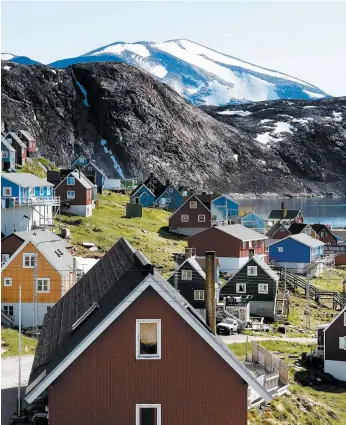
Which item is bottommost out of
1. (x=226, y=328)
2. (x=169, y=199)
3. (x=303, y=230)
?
(x=226, y=328)

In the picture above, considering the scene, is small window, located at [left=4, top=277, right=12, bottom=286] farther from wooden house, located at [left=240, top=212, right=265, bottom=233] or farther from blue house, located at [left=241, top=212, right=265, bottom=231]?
blue house, located at [left=241, top=212, right=265, bottom=231]

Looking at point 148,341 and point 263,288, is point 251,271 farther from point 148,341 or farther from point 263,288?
point 148,341

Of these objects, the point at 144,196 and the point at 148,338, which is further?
the point at 144,196

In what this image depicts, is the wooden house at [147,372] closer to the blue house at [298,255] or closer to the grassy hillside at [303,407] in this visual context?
the grassy hillside at [303,407]

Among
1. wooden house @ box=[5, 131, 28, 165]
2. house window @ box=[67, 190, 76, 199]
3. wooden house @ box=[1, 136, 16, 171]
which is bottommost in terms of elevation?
house window @ box=[67, 190, 76, 199]

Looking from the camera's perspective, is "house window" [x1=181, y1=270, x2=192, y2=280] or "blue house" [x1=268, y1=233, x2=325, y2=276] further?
"blue house" [x1=268, y1=233, x2=325, y2=276]

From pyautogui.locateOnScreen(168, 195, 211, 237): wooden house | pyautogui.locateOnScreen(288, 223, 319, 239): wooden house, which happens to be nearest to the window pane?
pyautogui.locateOnScreen(168, 195, 211, 237): wooden house

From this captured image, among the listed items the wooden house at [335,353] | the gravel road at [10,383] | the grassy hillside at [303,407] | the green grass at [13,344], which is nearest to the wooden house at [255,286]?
the wooden house at [335,353]

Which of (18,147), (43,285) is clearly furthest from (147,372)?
(18,147)
